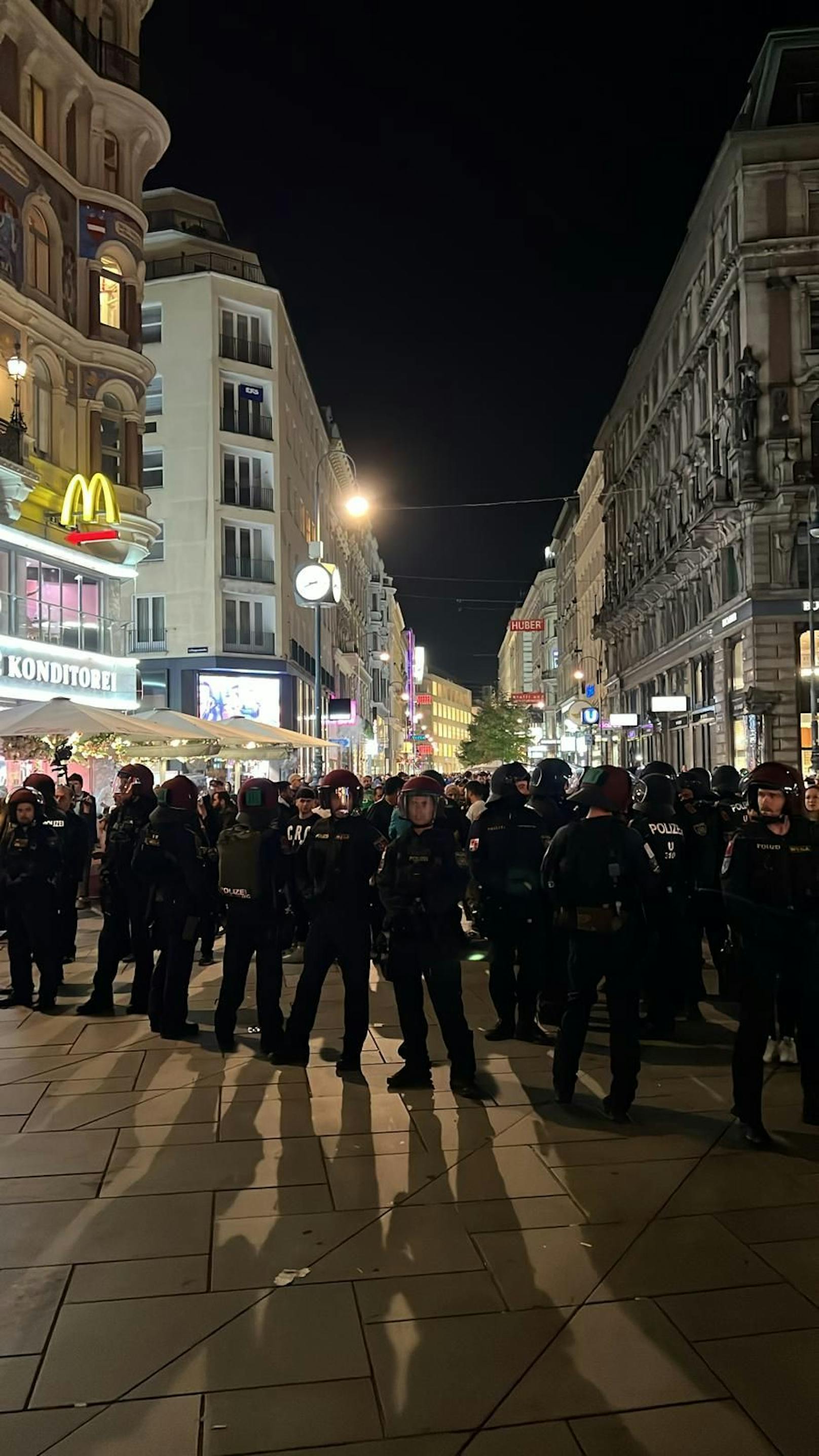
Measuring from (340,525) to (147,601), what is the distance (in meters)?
25.3

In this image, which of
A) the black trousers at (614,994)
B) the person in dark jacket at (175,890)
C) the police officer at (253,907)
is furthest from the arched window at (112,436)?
the black trousers at (614,994)

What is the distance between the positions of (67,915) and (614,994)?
653 cm

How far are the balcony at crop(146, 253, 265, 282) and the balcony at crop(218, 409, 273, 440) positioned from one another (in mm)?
4654

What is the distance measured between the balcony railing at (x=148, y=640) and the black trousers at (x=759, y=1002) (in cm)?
3584

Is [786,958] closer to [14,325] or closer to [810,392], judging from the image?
[14,325]

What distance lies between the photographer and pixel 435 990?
6820mm

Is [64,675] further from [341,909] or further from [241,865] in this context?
[341,909]

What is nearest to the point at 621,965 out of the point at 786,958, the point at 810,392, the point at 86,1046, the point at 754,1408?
the point at 786,958

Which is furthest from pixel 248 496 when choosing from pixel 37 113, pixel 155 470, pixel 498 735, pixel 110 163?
pixel 498 735

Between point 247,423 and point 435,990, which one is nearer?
point 435,990

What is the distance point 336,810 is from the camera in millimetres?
7461

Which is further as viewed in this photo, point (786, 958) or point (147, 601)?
point (147, 601)

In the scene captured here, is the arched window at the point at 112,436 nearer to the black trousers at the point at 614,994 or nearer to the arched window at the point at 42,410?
the arched window at the point at 42,410

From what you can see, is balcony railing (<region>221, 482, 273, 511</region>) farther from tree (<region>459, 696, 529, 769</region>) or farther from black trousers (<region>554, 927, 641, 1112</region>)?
tree (<region>459, 696, 529, 769</region>)
